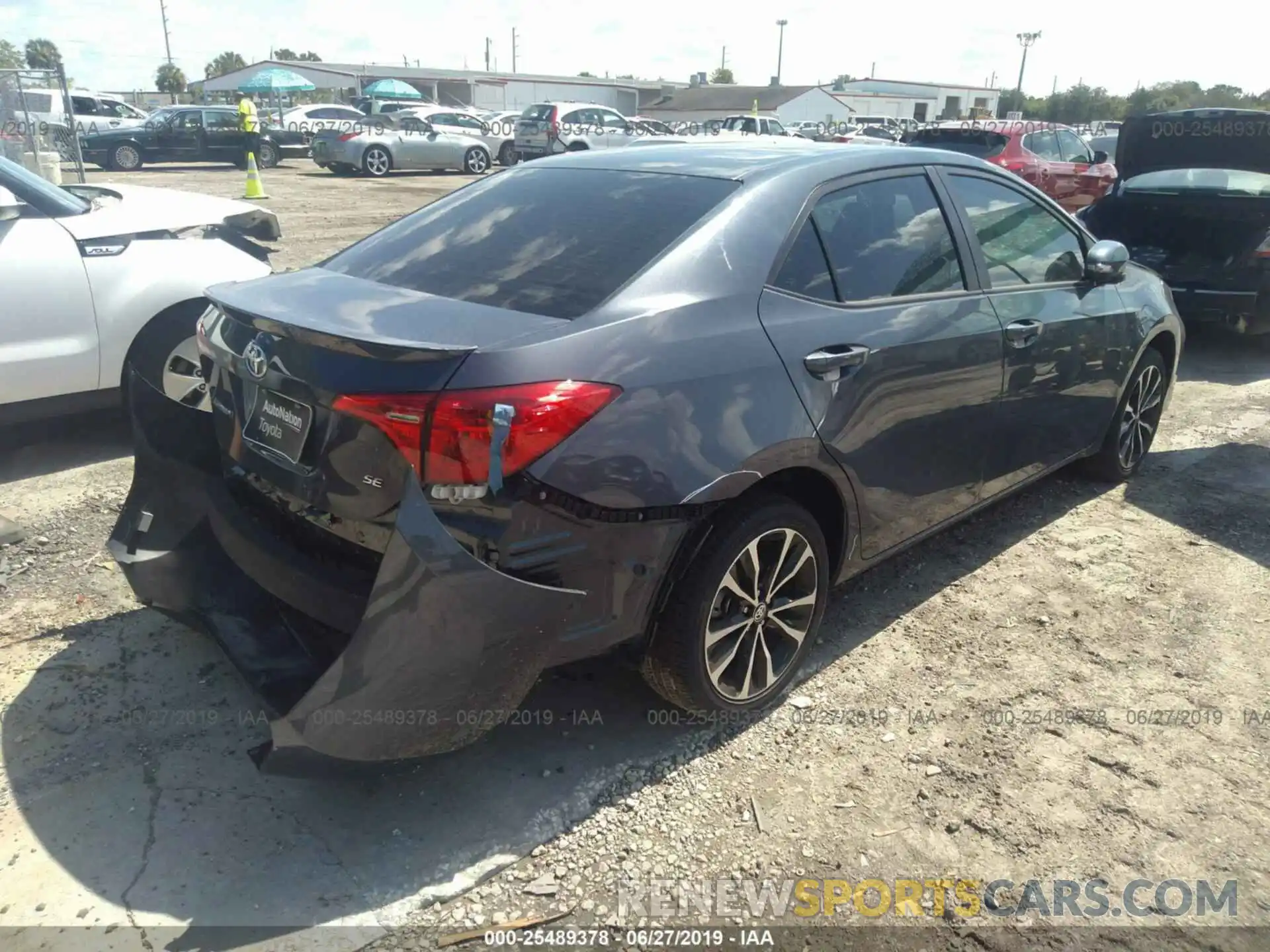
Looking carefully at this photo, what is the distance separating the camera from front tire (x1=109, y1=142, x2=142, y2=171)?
81.6 ft

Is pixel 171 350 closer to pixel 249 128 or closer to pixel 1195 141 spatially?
pixel 1195 141

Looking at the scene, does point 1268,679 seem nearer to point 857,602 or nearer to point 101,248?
point 857,602

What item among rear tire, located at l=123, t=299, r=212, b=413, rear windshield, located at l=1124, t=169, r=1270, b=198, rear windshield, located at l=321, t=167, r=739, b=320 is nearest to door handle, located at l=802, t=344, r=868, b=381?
rear windshield, located at l=321, t=167, r=739, b=320

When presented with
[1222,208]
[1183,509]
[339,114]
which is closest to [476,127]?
[339,114]

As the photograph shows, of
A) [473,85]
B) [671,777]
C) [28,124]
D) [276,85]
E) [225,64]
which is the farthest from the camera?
[225,64]

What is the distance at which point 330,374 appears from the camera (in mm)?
2375

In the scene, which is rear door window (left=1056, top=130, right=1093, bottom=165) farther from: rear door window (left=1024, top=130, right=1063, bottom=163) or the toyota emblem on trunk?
the toyota emblem on trunk

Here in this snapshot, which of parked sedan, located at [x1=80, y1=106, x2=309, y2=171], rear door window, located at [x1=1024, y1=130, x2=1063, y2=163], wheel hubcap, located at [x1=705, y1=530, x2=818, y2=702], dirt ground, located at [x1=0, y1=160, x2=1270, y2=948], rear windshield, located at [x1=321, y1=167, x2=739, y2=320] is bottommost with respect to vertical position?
dirt ground, located at [x1=0, y1=160, x2=1270, y2=948]

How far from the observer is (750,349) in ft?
8.88

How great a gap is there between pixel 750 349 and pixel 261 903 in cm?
189

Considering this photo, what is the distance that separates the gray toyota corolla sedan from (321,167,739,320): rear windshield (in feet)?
0.05

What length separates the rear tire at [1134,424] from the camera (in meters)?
4.82

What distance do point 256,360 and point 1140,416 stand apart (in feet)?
14.5

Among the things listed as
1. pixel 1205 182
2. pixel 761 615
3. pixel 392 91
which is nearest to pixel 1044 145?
pixel 1205 182
